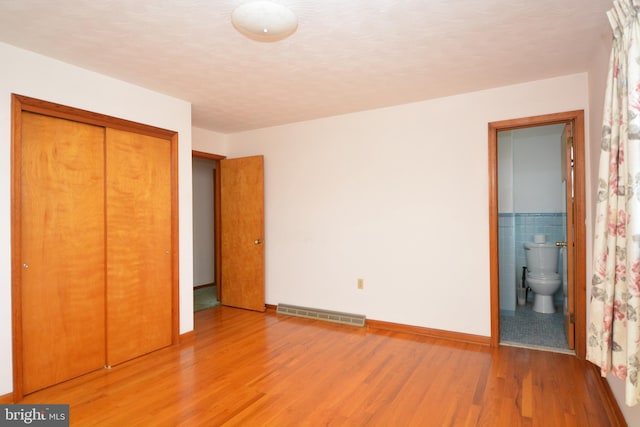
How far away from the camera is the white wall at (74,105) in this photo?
231 cm

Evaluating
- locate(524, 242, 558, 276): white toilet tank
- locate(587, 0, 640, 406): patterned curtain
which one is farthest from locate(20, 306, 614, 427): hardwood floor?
locate(524, 242, 558, 276): white toilet tank

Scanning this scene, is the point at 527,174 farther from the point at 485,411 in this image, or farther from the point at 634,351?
the point at 634,351

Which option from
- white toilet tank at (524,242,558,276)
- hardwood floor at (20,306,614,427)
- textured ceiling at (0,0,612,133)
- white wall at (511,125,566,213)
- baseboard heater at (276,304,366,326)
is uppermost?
textured ceiling at (0,0,612,133)

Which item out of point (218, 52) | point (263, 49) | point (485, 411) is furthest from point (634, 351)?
point (218, 52)

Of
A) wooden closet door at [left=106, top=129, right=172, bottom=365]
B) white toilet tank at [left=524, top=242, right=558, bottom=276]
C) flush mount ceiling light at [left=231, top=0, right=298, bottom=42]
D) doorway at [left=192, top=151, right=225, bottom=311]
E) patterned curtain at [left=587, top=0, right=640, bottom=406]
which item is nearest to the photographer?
patterned curtain at [left=587, top=0, right=640, bottom=406]

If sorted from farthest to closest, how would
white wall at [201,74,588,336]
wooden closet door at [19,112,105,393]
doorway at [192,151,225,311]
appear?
1. doorway at [192,151,225,311]
2. white wall at [201,74,588,336]
3. wooden closet door at [19,112,105,393]

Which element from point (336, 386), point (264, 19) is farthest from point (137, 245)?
point (264, 19)

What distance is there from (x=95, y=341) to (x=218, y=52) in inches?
98.1

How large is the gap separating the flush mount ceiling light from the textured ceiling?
0.08m

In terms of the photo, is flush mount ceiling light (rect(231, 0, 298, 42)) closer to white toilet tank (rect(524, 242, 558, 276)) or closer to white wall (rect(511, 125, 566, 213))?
white wall (rect(511, 125, 566, 213))

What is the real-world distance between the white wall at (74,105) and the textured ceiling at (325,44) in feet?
0.38

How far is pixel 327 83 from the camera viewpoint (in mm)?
3094

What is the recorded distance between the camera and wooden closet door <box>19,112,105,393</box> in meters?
2.47

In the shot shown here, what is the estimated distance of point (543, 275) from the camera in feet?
14.2
